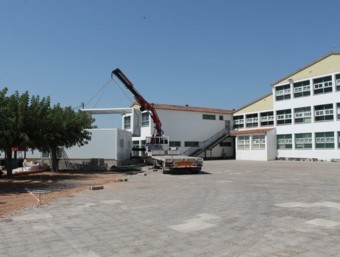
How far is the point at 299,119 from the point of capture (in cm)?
4409

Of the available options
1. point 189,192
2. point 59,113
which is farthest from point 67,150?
point 189,192

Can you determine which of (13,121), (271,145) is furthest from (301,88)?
(13,121)

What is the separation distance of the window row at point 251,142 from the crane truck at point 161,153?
1732cm

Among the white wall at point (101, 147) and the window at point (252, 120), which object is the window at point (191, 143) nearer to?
the window at point (252, 120)

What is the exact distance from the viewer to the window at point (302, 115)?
43000 millimetres

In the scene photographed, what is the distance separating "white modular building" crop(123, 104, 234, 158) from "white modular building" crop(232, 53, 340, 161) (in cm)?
284

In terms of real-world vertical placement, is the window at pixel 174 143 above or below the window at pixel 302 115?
below

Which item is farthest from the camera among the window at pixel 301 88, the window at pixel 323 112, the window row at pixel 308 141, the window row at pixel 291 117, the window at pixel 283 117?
the window at pixel 283 117

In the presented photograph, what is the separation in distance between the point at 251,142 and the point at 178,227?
4192 cm

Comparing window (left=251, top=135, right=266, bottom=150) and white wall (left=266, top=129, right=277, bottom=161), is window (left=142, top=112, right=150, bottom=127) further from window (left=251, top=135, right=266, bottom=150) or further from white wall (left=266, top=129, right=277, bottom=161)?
white wall (left=266, top=129, right=277, bottom=161)

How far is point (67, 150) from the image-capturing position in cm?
3156

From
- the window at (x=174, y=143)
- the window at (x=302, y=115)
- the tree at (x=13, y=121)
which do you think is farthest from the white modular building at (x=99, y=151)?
the window at (x=302, y=115)

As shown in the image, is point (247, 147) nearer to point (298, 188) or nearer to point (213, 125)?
point (213, 125)

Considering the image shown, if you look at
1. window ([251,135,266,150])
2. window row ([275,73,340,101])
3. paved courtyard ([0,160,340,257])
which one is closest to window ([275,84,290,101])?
window row ([275,73,340,101])
